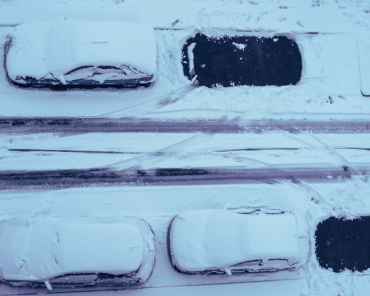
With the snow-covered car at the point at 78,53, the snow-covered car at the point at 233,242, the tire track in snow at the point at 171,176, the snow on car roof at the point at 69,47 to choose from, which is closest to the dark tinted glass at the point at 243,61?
the snow-covered car at the point at 78,53

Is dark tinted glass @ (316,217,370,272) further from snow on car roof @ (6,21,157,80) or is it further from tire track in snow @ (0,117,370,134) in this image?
snow on car roof @ (6,21,157,80)

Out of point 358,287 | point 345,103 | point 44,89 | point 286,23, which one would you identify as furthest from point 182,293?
point 286,23

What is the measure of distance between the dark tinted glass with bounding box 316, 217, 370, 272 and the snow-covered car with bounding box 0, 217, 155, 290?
3.12 m

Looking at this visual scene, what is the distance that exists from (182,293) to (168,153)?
7.64 feet

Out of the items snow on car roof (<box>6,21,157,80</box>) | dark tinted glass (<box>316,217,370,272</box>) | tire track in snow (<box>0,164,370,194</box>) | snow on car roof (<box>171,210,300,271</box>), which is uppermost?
snow on car roof (<box>6,21,157,80</box>)

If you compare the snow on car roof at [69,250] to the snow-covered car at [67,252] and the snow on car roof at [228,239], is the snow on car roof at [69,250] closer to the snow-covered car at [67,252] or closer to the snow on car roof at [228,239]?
the snow-covered car at [67,252]

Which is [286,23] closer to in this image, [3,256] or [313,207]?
[313,207]

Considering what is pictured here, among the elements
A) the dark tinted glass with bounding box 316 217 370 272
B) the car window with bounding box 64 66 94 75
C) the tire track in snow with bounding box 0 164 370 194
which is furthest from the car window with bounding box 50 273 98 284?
the dark tinted glass with bounding box 316 217 370 272

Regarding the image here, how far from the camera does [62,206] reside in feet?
15.0

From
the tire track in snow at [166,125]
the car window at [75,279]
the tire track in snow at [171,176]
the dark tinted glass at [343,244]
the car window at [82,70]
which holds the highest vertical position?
the car window at [82,70]

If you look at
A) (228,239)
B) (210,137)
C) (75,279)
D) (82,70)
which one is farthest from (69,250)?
(210,137)

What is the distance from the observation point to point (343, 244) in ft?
15.9

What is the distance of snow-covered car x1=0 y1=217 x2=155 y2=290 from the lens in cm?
388

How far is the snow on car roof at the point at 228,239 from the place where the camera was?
163 inches
